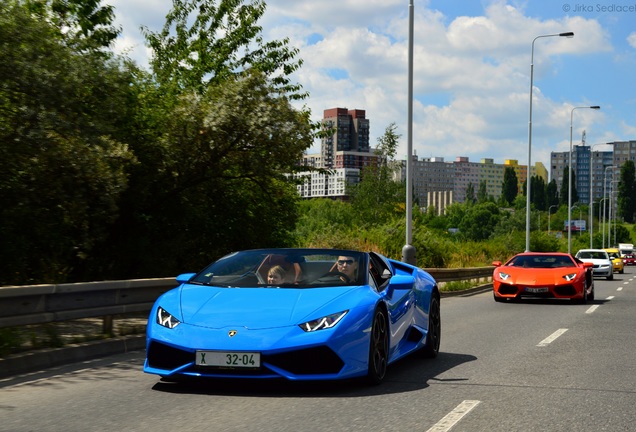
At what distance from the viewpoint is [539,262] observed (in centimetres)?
2131

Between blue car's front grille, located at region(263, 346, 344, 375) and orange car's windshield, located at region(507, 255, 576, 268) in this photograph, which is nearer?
blue car's front grille, located at region(263, 346, 344, 375)

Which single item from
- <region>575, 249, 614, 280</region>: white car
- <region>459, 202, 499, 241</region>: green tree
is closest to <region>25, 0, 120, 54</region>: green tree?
<region>575, 249, 614, 280</region>: white car

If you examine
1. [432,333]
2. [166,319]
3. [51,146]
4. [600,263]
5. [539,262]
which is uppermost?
[51,146]

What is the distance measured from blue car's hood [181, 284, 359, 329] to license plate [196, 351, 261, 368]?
0.24m

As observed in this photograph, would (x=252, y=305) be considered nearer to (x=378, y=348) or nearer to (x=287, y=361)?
(x=287, y=361)

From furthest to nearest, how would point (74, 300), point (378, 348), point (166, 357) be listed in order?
point (74, 300) → point (378, 348) → point (166, 357)

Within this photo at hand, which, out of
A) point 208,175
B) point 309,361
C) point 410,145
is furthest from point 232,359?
point 410,145

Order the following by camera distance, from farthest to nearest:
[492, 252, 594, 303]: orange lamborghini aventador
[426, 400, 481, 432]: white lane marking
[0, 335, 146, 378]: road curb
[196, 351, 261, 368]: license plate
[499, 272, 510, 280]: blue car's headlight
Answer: [499, 272, 510, 280]: blue car's headlight → [492, 252, 594, 303]: orange lamborghini aventador → [0, 335, 146, 378]: road curb → [196, 351, 261, 368]: license plate → [426, 400, 481, 432]: white lane marking

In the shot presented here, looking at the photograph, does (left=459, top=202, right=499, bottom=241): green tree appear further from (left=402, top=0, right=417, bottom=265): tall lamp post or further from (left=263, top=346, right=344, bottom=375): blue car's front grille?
(left=263, top=346, right=344, bottom=375): blue car's front grille

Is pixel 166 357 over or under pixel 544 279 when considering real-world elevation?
over

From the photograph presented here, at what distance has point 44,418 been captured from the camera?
6059 mm

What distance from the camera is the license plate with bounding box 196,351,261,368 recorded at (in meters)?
6.71

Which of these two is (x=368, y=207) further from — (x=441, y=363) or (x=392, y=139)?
(x=441, y=363)

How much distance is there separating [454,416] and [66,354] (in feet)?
14.4
